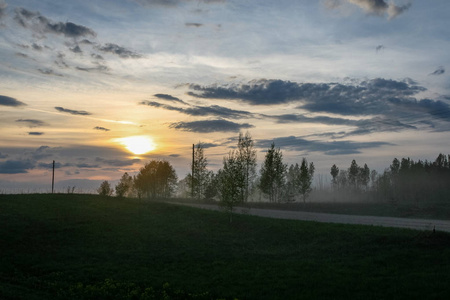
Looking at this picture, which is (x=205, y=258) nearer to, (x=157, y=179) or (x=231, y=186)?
(x=231, y=186)

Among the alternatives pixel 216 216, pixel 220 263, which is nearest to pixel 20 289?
pixel 220 263

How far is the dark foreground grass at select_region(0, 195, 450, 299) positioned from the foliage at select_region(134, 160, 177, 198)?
182 feet

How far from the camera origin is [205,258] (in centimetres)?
2681

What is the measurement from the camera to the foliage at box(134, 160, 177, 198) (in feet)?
329

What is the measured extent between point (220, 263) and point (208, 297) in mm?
7137

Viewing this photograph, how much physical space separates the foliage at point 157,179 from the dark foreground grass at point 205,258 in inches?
2186

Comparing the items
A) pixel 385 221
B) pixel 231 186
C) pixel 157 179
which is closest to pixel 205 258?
pixel 231 186

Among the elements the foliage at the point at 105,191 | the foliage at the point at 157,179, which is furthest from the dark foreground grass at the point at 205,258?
the foliage at the point at 157,179

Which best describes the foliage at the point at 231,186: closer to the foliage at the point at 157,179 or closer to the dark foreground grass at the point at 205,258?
the dark foreground grass at the point at 205,258

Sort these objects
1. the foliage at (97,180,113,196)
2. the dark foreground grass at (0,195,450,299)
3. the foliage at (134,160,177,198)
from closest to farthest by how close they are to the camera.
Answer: the dark foreground grass at (0,195,450,299) → the foliage at (97,180,113,196) → the foliage at (134,160,177,198)

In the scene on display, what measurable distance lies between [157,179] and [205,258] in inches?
3046

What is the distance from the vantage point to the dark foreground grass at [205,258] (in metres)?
18.1

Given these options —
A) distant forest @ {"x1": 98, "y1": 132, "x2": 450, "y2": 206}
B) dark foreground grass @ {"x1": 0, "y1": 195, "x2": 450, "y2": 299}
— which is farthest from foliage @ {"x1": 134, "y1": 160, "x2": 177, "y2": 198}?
dark foreground grass @ {"x1": 0, "y1": 195, "x2": 450, "y2": 299}

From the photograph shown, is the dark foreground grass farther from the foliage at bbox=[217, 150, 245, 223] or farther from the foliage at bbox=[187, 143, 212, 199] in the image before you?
the foliage at bbox=[187, 143, 212, 199]
